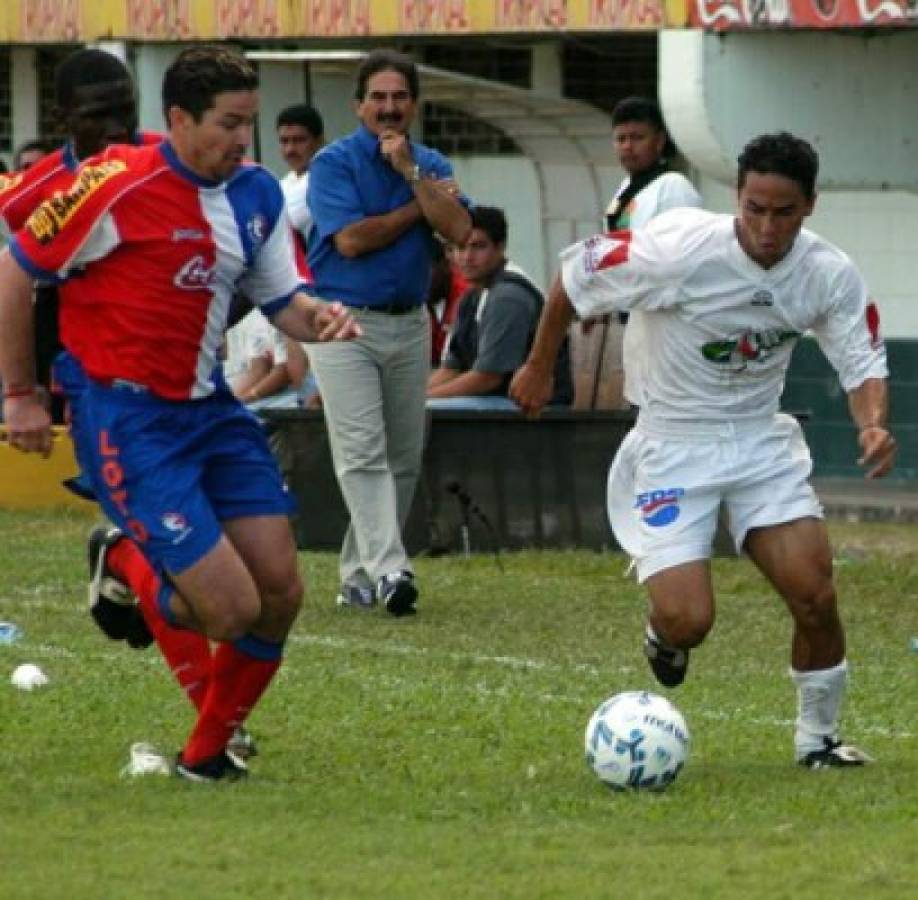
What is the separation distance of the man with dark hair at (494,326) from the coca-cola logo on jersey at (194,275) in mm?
7174

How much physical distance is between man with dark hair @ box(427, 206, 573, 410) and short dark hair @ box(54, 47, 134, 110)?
5.87 meters

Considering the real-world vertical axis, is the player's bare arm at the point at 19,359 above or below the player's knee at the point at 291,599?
above

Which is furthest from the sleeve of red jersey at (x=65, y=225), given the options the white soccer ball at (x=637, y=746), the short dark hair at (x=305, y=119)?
the short dark hair at (x=305, y=119)

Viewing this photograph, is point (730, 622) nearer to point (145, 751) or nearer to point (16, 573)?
point (16, 573)

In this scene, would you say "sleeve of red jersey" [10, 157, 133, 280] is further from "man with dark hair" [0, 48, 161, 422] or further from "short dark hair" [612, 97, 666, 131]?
"short dark hair" [612, 97, 666, 131]

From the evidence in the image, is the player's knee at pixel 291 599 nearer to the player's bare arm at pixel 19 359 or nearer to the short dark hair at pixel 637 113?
the player's bare arm at pixel 19 359

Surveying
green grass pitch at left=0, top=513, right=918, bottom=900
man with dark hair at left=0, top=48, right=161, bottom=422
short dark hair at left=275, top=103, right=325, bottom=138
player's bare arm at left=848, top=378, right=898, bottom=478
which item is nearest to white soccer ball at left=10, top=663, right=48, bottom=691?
green grass pitch at left=0, top=513, right=918, bottom=900

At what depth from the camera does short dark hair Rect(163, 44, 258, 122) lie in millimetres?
8680

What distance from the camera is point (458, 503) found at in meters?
16.3

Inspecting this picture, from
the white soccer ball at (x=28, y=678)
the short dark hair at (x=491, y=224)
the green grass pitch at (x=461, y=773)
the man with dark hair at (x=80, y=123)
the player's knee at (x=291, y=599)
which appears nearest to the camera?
the green grass pitch at (x=461, y=773)

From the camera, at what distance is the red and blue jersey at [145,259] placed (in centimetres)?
864

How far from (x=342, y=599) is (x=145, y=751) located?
4764mm

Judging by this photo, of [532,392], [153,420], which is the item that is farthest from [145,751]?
[532,392]

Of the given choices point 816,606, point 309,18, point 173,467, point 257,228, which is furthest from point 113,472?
point 309,18
